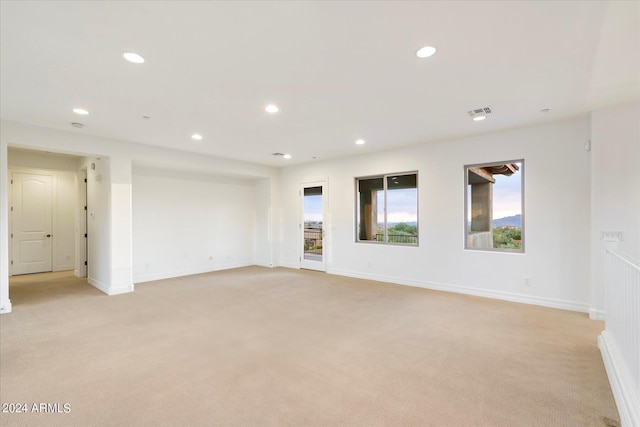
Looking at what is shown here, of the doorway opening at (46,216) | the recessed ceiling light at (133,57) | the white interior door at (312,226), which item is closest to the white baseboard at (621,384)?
the recessed ceiling light at (133,57)

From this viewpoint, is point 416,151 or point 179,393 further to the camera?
point 416,151

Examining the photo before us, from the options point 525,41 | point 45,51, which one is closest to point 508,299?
point 525,41

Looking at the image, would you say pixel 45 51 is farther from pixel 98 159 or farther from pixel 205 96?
pixel 98 159

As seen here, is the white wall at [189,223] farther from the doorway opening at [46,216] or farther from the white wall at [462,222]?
the white wall at [462,222]

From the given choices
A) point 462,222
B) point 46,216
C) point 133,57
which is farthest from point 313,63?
point 46,216

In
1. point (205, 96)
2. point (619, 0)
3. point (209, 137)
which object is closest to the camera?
point (619, 0)

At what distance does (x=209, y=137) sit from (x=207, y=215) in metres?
2.83

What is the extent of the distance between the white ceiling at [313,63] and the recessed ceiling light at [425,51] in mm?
54

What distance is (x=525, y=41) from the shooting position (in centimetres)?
231

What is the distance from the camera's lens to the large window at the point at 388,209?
19.5ft

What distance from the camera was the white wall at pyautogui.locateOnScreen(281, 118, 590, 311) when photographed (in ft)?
13.7

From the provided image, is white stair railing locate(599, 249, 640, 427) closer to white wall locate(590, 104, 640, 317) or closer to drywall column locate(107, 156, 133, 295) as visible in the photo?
white wall locate(590, 104, 640, 317)

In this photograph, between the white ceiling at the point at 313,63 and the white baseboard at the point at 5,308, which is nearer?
the white ceiling at the point at 313,63

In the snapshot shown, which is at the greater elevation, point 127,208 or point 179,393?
point 127,208
